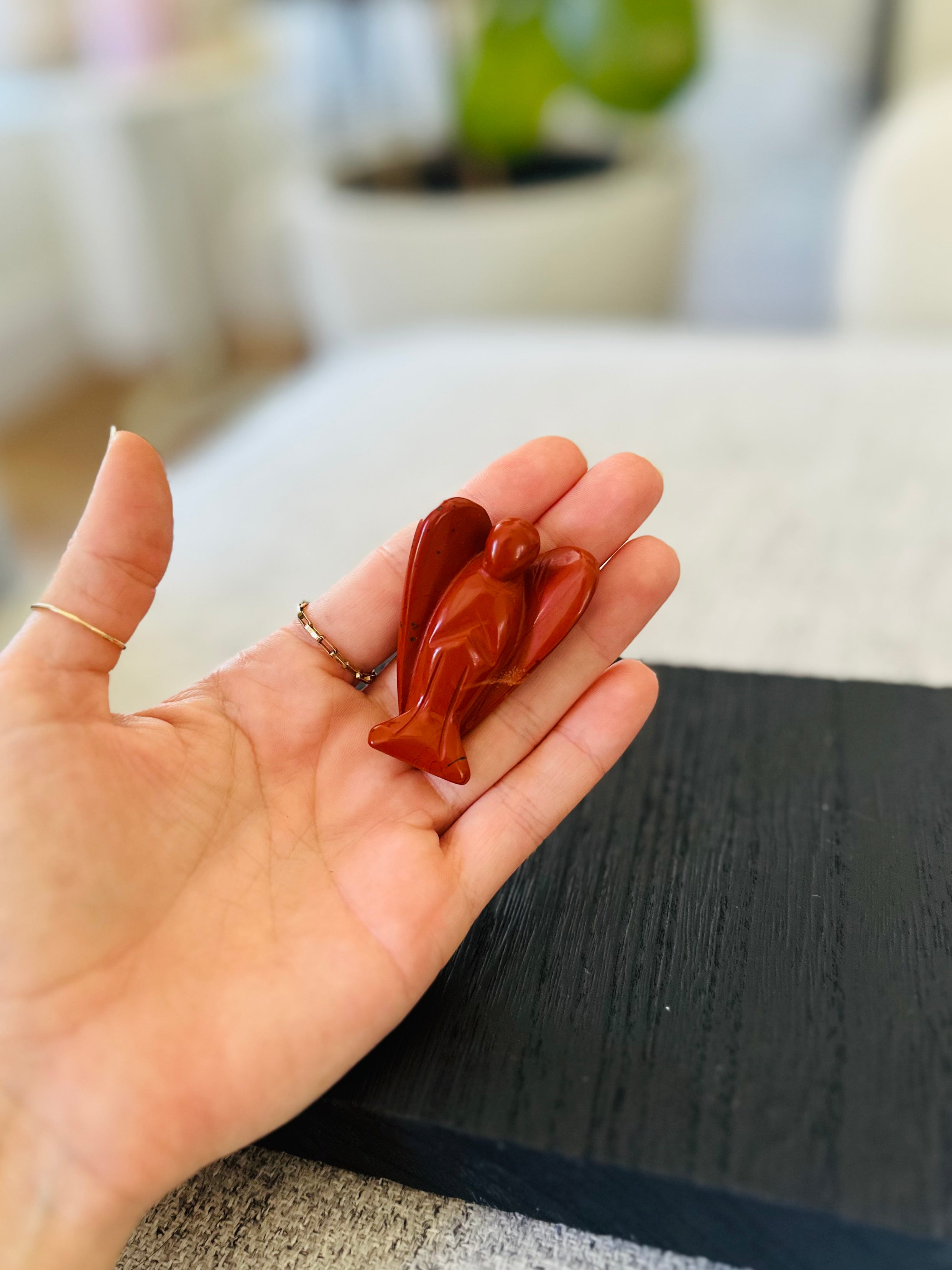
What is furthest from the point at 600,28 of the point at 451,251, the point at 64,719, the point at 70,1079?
the point at 70,1079

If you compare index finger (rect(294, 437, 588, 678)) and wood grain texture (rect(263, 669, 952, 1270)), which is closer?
wood grain texture (rect(263, 669, 952, 1270))

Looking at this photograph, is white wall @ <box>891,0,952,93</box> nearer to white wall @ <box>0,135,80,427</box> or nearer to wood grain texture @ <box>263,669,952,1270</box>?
wood grain texture @ <box>263,669,952,1270</box>

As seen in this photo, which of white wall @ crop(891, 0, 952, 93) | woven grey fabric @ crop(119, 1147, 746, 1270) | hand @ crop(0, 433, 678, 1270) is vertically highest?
white wall @ crop(891, 0, 952, 93)

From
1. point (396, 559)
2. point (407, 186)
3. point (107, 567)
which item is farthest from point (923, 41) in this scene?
point (107, 567)

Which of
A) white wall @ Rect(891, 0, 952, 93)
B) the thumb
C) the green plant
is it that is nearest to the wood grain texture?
the thumb

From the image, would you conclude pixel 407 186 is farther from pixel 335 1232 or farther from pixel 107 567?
pixel 335 1232

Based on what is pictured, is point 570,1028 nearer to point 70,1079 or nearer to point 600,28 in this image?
point 70,1079
